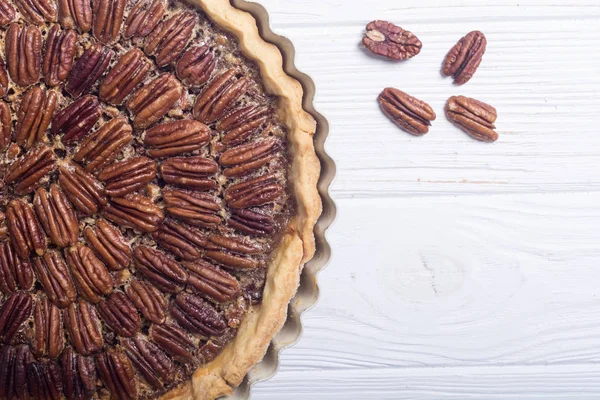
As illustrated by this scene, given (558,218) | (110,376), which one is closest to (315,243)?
(110,376)

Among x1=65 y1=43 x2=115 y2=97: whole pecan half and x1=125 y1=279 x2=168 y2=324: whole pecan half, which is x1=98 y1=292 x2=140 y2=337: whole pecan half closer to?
x1=125 y1=279 x2=168 y2=324: whole pecan half

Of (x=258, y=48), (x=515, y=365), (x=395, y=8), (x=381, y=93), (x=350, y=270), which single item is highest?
(x=258, y=48)

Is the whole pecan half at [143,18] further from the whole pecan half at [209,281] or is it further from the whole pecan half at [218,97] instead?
the whole pecan half at [209,281]

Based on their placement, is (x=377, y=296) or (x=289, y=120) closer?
(x=289, y=120)

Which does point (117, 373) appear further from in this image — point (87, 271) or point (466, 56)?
point (466, 56)

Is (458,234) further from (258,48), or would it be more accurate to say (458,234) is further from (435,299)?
(258,48)

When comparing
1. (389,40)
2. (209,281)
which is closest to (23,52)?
(209,281)
